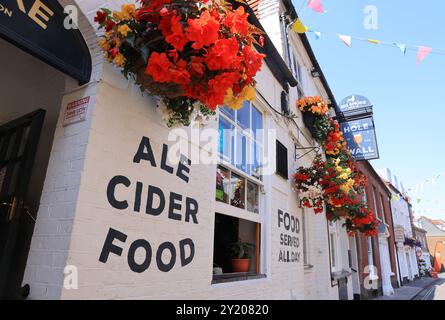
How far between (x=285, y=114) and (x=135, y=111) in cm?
408

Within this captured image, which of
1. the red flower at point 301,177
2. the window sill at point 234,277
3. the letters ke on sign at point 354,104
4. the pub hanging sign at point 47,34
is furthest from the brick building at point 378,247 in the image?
the pub hanging sign at point 47,34

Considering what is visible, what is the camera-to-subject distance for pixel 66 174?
2.13 metres

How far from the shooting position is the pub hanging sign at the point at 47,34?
190cm

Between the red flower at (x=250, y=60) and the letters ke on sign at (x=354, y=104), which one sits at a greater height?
the letters ke on sign at (x=354, y=104)

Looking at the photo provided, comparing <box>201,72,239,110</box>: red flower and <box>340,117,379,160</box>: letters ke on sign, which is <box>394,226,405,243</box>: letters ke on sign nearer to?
<box>340,117,379,160</box>: letters ke on sign

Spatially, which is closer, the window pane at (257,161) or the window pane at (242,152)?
the window pane at (242,152)

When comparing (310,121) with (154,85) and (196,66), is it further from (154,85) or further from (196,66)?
(196,66)

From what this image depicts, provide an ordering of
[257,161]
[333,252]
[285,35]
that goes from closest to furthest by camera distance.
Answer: [257,161] < [285,35] < [333,252]

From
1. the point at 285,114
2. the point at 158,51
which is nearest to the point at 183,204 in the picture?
the point at 158,51

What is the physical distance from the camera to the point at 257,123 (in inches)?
200

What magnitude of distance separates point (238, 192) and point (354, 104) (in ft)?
26.8

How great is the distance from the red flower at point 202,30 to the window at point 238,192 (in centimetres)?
207

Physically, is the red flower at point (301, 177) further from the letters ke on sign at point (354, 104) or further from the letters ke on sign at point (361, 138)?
the letters ke on sign at point (354, 104)

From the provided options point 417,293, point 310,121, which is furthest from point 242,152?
point 417,293
